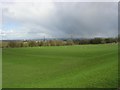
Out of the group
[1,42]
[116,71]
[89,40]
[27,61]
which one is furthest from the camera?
[89,40]

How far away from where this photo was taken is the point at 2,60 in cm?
4356

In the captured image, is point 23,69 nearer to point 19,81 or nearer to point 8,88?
point 19,81

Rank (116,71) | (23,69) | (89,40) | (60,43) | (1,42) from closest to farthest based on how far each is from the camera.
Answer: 1. (116,71)
2. (23,69)
3. (1,42)
4. (60,43)
5. (89,40)

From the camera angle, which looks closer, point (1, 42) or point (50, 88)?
point (50, 88)

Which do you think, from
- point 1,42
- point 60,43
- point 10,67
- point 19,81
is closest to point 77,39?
point 60,43

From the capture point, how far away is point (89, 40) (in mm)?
97188

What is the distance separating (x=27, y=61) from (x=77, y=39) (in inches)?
2280

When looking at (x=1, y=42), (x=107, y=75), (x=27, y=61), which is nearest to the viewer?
(x=107, y=75)

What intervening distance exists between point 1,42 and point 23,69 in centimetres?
3750

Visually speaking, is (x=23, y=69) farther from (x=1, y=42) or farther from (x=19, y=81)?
(x=1, y=42)

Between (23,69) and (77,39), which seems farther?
(77,39)

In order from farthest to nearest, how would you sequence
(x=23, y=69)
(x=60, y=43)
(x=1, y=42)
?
(x=60, y=43) → (x=1, y=42) → (x=23, y=69)

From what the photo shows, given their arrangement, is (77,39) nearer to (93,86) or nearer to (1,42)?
(1,42)

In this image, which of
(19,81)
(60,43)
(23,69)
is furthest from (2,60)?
(60,43)
